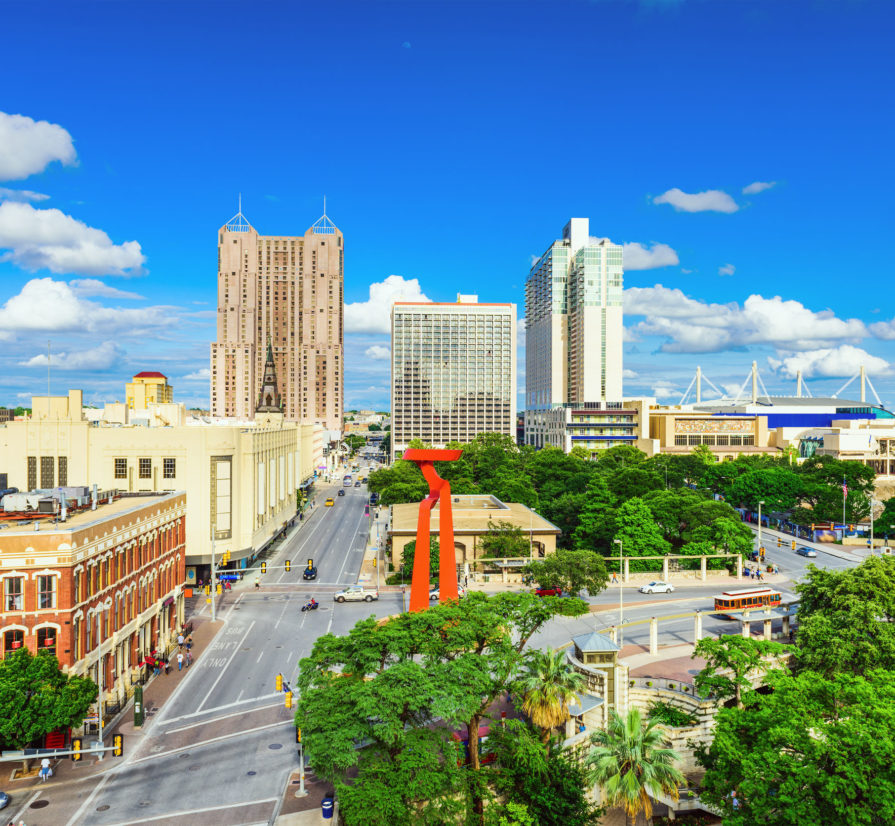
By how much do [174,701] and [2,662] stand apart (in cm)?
1311

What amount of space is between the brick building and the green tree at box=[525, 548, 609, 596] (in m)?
31.1

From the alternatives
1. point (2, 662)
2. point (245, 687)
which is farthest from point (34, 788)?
point (245, 687)

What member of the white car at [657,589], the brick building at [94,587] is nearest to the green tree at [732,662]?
the brick building at [94,587]

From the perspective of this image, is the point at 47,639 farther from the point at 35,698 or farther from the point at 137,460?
the point at 137,460

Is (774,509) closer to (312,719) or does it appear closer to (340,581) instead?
(340,581)

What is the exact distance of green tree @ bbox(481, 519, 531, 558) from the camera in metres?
77.8

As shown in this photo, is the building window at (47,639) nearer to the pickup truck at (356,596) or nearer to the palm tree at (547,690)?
the palm tree at (547,690)

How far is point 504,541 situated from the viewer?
7825 centimetres

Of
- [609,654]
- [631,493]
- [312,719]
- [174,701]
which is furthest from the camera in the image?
[631,493]

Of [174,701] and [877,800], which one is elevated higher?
[877,800]

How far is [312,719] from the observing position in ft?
95.9

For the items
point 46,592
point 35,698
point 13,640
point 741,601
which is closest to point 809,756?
point 35,698

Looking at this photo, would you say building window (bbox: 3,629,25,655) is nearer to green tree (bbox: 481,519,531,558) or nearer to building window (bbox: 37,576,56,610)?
building window (bbox: 37,576,56,610)

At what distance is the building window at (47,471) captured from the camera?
7300 cm
